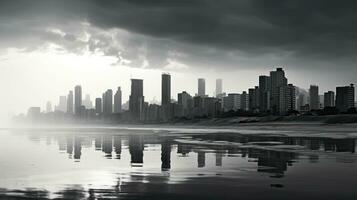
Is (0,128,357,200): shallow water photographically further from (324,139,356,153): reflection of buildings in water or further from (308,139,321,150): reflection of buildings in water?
(308,139,321,150): reflection of buildings in water

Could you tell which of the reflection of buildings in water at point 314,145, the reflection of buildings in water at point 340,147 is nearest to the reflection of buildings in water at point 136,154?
the reflection of buildings in water at point 314,145

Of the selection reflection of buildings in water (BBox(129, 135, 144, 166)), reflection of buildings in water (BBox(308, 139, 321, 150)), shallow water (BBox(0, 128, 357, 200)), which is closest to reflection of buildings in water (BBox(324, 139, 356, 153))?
reflection of buildings in water (BBox(308, 139, 321, 150))

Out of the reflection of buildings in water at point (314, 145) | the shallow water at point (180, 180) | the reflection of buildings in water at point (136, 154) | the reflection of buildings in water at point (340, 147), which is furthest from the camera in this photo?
the reflection of buildings in water at point (314, 145)

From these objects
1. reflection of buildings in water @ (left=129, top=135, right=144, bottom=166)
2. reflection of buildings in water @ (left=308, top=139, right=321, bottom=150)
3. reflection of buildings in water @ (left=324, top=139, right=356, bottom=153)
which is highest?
reflection of buildings in water @ (left=324, top=139, right=356, bottom=153)

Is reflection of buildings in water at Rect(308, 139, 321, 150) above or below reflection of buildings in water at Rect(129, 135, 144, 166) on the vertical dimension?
above

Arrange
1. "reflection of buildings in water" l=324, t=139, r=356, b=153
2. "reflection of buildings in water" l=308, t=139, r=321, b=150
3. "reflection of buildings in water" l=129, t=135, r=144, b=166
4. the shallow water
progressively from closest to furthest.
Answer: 1. the shallow water
2. "reflection of buildings in water" l=129, t=135, r=144, b=166
3. "reflection of buildings in water" l=324, t=139, r=356, b=153
4. "reflection of buildings in water" l=308, t=139, r=321, b=150

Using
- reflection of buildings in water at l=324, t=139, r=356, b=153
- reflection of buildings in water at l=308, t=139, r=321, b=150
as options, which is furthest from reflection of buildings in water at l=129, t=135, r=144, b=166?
reflection of buildings in water at l=324, t=139, r=356, b=153

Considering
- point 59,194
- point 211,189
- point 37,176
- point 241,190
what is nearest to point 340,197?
point 241,190

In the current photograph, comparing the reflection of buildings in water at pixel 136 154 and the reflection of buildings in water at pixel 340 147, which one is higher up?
the reflection of buildings in water at pixel 340 147

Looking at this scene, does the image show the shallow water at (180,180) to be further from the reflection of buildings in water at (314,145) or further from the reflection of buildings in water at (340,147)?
the reflection of buildings in water at (314,145)

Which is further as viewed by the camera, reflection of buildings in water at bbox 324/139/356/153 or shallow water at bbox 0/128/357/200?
reflection of buildings in water at bbox 324/139/356/153

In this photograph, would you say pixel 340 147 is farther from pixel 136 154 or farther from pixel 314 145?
pixel 136 154

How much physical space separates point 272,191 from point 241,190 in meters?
1.21

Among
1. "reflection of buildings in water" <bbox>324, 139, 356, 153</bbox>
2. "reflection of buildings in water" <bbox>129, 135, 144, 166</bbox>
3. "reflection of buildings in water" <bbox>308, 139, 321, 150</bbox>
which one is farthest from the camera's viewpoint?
"reflection of buildings in water" <bbox>308, 139, 321, 150</bbox>
